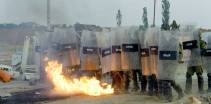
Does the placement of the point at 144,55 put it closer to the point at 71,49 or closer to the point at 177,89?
the point at 177,89

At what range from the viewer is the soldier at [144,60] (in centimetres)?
1798

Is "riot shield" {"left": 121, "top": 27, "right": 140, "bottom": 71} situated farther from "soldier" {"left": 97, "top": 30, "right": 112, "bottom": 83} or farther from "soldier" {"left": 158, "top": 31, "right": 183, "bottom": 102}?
"soldier" {"left": 158, "top": 31, "right": 183, "bottom": 102}

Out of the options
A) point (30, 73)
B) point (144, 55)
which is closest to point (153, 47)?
point (144, 55)

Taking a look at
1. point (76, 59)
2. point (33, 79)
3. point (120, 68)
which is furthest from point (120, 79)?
point (33, 79)

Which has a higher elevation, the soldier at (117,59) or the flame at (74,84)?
the soldier at (117,59)

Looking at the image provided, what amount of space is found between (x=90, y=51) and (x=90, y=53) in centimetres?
7

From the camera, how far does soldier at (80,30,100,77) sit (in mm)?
19531

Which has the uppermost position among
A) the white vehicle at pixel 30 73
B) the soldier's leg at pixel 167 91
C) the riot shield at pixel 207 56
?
the riot shield at pixel 207 56

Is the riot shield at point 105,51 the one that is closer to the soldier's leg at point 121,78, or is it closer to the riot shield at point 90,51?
the riot shield at point 90,51

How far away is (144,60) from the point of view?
1808cm

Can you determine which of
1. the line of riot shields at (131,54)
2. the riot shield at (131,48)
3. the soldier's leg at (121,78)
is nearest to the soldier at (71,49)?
the line of riot shields at (131,54)

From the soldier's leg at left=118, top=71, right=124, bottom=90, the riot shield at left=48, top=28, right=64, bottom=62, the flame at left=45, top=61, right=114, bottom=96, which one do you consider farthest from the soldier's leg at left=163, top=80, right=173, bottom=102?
the riot shield at left=48, top=28, right=64, bottom=62

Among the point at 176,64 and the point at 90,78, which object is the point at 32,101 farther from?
the point at 176,64

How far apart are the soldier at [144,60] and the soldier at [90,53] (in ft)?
6.31
